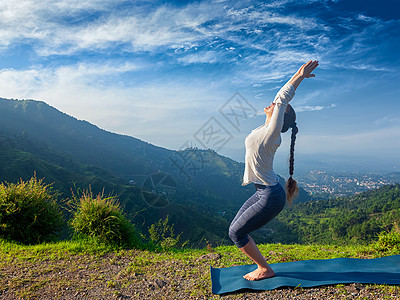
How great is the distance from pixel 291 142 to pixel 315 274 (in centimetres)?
172

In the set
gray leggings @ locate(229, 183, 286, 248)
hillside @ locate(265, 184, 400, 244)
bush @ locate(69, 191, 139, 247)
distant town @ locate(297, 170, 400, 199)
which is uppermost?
gray leggings @ locate(229, 183, 286, 248)

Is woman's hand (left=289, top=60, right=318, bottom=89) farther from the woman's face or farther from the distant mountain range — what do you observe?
the distant mountain range

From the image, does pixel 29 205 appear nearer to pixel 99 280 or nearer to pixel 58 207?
pixel 58 207

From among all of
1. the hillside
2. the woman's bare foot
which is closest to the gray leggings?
the woman's bare foot

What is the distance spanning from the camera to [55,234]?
216 inches

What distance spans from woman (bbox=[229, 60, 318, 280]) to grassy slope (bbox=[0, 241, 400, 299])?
857 mm

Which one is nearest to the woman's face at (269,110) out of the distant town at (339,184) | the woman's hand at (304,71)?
the woman's hand at (304,71)

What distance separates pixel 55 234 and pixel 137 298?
142 inches

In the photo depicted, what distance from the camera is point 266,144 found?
2631 millimetres

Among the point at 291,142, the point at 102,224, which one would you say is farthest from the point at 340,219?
the point at 291,142

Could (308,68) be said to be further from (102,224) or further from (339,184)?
(339,184)

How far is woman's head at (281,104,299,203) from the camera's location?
2678mm

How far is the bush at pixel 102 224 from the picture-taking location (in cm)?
468

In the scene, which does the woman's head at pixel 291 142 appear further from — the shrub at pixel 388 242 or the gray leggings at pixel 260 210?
the shrub at pixel 388 242
